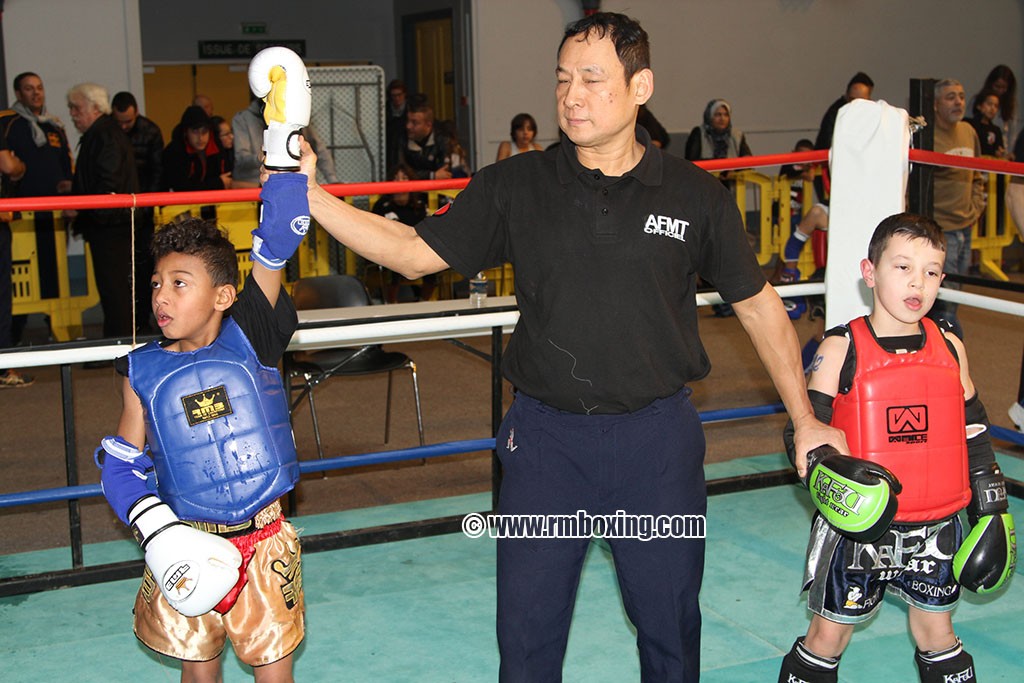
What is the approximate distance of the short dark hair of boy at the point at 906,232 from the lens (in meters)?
2.61

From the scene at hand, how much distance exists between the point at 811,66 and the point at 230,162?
727cm

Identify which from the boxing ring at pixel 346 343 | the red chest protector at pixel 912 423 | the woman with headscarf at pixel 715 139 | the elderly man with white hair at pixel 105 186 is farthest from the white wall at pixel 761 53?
the red chest protector at pixel 912 423

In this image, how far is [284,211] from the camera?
7.21 feet

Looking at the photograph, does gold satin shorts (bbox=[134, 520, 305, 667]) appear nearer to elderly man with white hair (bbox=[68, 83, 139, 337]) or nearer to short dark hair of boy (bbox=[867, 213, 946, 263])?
short dark hair of boy (bbox=[867, 213, 946, 263])

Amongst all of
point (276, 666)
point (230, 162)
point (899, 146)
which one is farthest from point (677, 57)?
point (276, 666)

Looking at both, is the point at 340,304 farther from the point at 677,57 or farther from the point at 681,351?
the point at 677,57

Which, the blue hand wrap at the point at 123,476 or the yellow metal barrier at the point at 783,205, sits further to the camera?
the yellow metal barrier at the point at 783,205

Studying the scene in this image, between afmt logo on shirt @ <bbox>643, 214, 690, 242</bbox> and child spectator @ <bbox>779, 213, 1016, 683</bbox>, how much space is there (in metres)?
0.60

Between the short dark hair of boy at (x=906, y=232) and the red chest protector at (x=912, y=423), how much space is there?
0.22m

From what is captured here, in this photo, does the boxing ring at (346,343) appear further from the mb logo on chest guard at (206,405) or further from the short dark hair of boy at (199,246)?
the mb logo on chest guard at (206,405)

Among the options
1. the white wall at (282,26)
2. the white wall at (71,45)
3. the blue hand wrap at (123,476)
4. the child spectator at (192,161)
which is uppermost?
the white wall at (282,26)

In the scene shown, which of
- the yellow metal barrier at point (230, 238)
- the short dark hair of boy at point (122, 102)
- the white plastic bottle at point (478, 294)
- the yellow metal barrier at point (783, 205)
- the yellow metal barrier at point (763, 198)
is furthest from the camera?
the yellow metal barrier at point (783, 205)

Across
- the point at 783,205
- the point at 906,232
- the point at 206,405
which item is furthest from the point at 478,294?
the point at 783,205

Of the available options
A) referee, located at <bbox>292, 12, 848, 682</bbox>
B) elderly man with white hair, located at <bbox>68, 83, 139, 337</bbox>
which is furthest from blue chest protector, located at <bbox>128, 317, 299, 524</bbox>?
elderly man with white hair, located at <bbox>68, 83, 139, 337</bbox>
